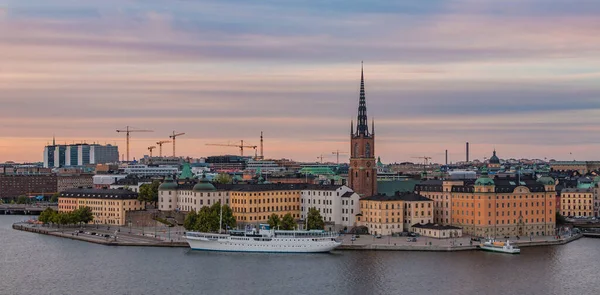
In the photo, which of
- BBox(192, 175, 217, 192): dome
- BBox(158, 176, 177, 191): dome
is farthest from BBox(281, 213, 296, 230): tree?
BBox(158, 176, 177, 191): dome

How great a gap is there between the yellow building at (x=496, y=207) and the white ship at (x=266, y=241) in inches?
616

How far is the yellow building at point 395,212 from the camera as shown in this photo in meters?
99.2

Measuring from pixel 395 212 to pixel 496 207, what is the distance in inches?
383

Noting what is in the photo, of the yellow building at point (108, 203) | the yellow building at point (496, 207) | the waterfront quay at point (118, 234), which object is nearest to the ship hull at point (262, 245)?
the waterfront quay at point (118, 234)

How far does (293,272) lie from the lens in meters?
77.6

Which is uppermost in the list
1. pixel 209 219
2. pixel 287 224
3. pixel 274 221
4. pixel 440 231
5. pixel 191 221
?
pixel 209 219

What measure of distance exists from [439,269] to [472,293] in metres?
9.62

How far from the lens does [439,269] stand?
77875 millimetres

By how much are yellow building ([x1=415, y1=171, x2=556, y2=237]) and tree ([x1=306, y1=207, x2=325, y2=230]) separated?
41.0 ft

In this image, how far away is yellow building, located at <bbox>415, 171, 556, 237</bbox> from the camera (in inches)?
3841

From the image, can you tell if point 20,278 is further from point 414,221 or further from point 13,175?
point 13,175

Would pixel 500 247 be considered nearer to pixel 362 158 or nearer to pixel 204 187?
pixel 362 158

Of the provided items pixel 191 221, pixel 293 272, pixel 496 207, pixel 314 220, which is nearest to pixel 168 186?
pixel 191 221

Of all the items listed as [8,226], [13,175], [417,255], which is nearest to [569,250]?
[417,255]
